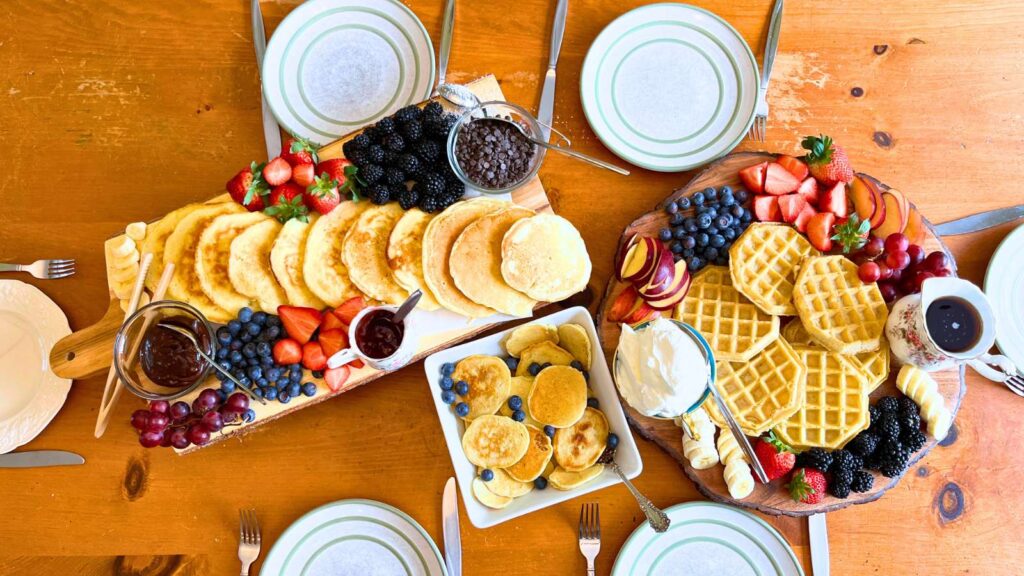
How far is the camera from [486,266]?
2111 millimetres

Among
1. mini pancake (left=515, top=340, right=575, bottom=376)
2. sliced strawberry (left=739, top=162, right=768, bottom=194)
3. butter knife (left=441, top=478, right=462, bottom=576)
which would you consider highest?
sliced strawberry (left=739, top=162, right=768, bottom=194)

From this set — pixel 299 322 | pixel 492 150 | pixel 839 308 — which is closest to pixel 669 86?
pixel 492 150

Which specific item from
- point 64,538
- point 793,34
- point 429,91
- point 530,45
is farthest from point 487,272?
point 64,538

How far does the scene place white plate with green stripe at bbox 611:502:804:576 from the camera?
7.11 feet

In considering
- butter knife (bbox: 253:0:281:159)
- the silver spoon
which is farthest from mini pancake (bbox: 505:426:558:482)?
butter knife (bbox: 253:0:281:159)

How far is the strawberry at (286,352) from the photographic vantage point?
2.07 m

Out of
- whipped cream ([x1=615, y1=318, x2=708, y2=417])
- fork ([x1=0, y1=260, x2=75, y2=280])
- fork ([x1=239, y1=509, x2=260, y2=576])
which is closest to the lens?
whipped cream ([x1=615, y1=318, x2=708, y2=417])

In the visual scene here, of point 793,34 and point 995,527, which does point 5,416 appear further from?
point 995,527

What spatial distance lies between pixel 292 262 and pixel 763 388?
1.59 metres

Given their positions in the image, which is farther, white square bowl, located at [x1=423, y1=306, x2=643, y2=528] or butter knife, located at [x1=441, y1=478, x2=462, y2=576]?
butter knife, located at [x1=441, y1=478, x2=462, y2=576]

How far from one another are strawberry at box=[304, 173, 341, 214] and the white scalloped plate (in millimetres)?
1031

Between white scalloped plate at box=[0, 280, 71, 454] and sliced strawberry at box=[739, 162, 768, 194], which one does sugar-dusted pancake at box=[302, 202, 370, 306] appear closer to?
white scalloped plate at box=[0, 280, 71, 454]

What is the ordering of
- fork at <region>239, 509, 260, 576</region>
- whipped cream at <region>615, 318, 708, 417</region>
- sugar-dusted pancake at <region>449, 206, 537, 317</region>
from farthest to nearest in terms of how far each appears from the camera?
fork at <region>239, 509, 260, 576</region>, sugar-dusted pancake at <region>449, 206, 537, 317</region>, whipped cream at <region>615, 318, 708, 417</region>

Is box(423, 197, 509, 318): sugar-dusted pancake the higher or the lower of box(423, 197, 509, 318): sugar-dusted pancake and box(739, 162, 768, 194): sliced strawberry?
the lower
